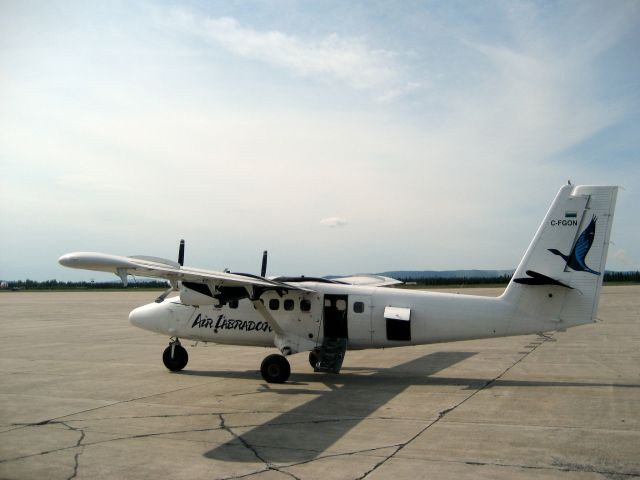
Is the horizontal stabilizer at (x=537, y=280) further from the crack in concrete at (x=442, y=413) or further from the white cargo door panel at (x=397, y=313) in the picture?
the white cargo door panel at (x=397, y=313)

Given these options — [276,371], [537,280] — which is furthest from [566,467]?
[276,371]

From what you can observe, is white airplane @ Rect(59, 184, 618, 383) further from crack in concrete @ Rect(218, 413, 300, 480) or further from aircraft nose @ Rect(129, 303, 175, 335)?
crack in concrete @ Rect(218, 413, 300, 480)

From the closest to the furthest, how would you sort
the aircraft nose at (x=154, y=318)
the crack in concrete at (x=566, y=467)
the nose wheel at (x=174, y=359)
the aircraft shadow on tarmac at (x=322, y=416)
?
the crack in concrete at (x=566, y=467) → the aircraft shadow on tarmac at (x=322, y=416) → the nose wheel at (x=174, y=359) → the aircraft nose at (x=154, y=318)

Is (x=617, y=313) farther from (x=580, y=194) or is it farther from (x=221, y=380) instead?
(x=221, y=380)

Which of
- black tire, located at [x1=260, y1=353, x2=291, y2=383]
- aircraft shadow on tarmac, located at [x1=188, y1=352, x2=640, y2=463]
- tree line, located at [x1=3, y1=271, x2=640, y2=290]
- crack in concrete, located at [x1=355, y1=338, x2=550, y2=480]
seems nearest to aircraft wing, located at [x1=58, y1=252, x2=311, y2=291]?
black tire, located at [x1=260, y1=353, x2=291, y2=383]

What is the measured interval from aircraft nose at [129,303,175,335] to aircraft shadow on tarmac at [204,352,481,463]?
2.75 m

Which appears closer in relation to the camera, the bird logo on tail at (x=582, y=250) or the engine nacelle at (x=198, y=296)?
the bird logo on tail at (x=582, y=250)

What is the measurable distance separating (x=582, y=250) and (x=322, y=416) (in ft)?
24.3

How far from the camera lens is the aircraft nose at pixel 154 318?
55.3ft

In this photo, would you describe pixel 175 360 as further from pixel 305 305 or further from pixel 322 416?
pixel 322 416

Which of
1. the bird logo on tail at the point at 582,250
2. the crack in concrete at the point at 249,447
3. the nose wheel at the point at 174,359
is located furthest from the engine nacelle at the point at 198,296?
the bird logo on tail at the point at 582,250

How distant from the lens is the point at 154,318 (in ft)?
55.6

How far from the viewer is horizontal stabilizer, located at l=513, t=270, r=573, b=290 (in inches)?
541

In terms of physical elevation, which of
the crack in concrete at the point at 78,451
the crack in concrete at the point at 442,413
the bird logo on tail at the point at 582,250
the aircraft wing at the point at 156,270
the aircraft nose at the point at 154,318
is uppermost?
the bird logo on tail at the point at 582,250
